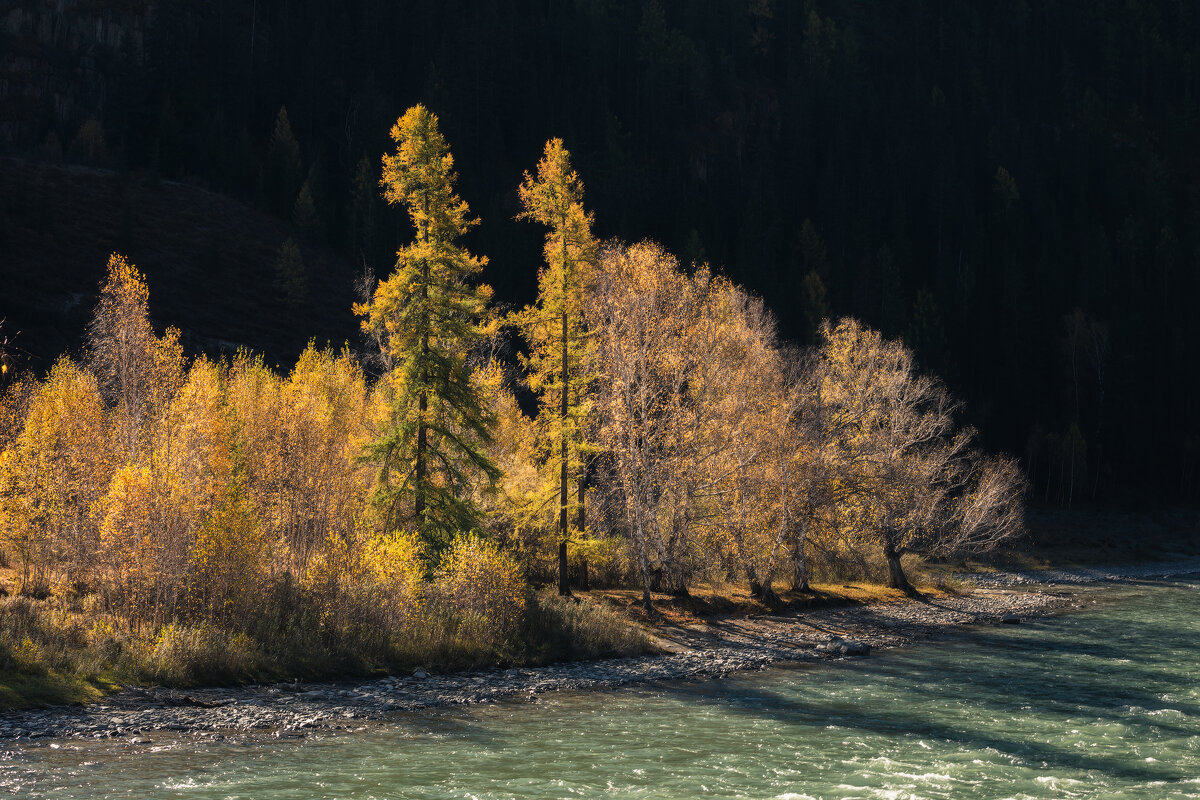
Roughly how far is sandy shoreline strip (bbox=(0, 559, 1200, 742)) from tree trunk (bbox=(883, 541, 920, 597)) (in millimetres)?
1408

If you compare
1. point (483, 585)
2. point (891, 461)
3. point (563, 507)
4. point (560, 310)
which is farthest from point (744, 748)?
point (891, 461)

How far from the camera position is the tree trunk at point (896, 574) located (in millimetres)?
45306

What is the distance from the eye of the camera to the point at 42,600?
27.4 meters

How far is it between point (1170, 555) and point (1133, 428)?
22.3 meters

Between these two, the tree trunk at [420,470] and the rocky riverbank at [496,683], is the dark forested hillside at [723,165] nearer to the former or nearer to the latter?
the tree trunk at [420,470]

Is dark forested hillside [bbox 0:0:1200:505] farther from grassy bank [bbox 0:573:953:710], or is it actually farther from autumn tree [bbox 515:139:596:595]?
grassy bank [bbox 0:573:953:710]

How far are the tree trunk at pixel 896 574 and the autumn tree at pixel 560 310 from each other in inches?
717

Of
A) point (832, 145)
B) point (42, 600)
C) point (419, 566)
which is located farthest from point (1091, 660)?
point (832, 145)

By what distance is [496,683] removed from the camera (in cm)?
2512

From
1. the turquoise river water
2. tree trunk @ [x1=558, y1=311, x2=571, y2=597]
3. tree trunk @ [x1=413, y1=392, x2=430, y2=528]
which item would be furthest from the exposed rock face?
the turquoise river water

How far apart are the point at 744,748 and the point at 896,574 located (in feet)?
97.9

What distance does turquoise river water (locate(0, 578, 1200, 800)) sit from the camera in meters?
16.0

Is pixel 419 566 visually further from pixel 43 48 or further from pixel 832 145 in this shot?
pixel 832 145

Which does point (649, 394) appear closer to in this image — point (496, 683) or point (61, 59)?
point (496, 683)
